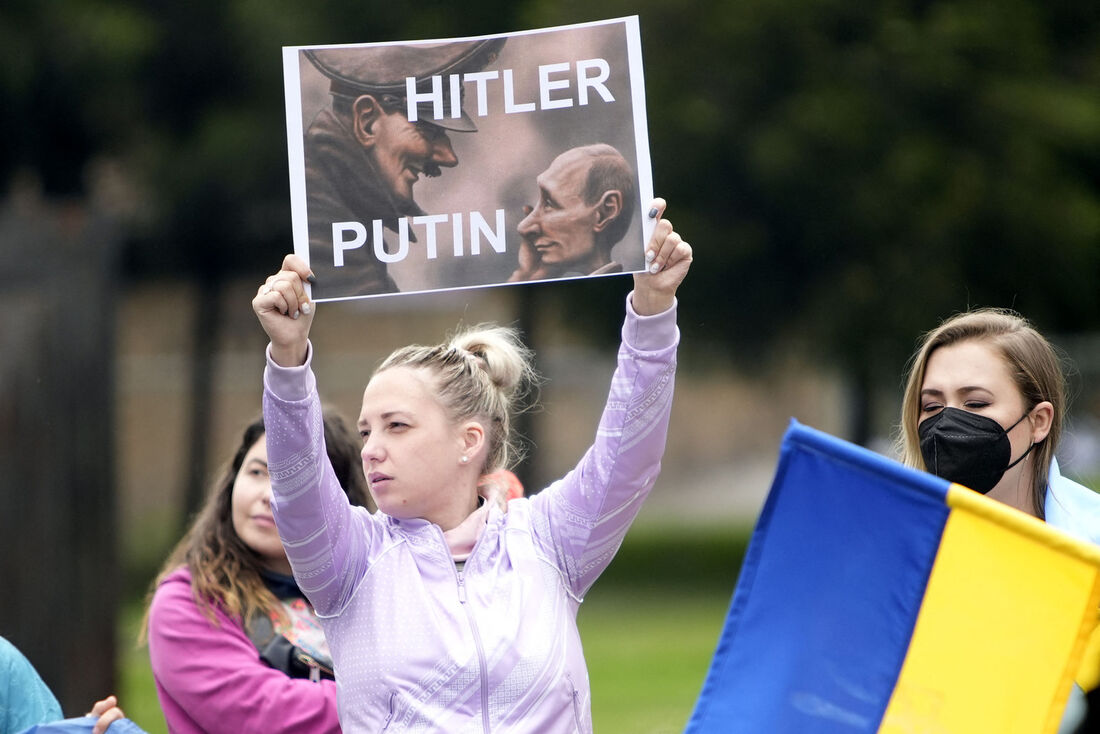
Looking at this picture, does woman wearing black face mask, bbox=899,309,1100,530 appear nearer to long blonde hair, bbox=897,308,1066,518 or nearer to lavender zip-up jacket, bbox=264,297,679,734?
long blonde hair, bbox=897,308,1066,518

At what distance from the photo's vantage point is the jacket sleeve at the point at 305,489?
2.43 m

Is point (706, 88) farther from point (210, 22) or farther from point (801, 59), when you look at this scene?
point (210, 22)

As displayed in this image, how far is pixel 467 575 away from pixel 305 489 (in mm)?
358

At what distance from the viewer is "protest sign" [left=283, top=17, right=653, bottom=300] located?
104 inches

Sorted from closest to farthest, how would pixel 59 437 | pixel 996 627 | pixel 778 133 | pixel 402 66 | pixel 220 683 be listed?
1. pixel 996 627
2. pixel 402 66
3. pixel 220 683
4. pixel 59 437
5. pixel 778 133

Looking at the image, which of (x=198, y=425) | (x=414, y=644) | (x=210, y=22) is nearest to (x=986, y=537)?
(x=414, y=644)

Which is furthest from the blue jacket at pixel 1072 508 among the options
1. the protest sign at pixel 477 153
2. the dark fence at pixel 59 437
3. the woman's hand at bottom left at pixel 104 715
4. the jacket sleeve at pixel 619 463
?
the dark fence at pixel 59 437

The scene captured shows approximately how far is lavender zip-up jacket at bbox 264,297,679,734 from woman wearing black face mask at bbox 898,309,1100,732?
0.66m

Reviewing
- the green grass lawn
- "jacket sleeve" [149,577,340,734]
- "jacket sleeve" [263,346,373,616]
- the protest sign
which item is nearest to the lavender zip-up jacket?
"jacket sleeve" [263,346,373,616]

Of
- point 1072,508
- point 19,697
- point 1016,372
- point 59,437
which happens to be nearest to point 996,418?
point 1016,372

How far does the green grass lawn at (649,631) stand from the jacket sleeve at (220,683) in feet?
8.18

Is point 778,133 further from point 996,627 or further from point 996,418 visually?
point 996,627

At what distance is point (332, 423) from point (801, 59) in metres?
7.05

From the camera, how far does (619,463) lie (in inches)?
102
